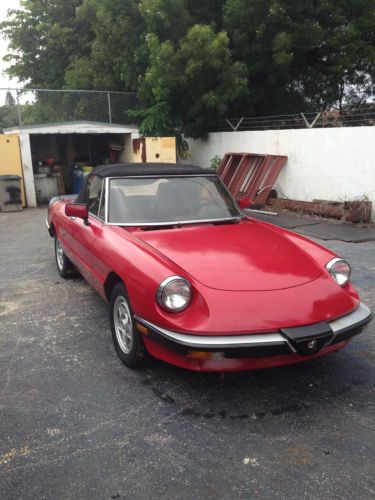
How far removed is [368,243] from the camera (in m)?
7.39

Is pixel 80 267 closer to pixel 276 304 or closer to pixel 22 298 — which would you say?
pixel 22 298

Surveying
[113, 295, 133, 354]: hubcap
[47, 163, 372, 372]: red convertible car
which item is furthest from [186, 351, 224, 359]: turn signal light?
[113, 295, 133, 354]: hubcap

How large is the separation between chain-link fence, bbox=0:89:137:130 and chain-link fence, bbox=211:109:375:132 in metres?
3.61

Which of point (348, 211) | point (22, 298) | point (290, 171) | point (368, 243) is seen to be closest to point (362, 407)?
point (22, 298)

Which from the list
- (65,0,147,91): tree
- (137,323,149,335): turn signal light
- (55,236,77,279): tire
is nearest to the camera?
(137,323,149,335): turn signal light

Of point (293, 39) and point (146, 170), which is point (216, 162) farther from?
point (146, 170)

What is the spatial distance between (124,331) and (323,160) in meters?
8.37

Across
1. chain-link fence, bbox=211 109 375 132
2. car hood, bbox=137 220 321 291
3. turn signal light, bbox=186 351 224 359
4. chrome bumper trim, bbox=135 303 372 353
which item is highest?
chain-link fence, bbox=211 109 375 132

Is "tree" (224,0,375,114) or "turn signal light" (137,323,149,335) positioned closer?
"turn signal light" (137,323,149,335)

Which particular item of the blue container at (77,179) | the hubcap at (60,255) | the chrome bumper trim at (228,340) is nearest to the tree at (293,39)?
the blue container at (77,179)

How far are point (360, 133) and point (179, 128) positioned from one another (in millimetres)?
7334

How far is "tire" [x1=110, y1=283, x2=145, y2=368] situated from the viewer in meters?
3.22

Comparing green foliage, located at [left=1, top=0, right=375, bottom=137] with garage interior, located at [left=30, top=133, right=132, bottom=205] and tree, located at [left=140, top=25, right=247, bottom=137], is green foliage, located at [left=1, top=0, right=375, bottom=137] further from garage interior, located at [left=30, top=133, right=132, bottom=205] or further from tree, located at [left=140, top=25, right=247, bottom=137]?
garage interior, located at [left=30, top=133, right=132, bottom=205]

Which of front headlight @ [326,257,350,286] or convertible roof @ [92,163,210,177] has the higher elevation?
convertible roof @ [92,163,210,177]
